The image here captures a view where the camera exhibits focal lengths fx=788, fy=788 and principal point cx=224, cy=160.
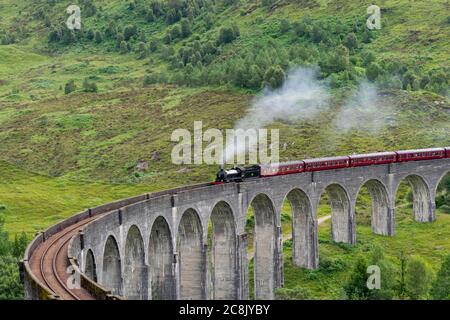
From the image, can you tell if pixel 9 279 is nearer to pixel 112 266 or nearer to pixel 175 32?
pixel 112 266

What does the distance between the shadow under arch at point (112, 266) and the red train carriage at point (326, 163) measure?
2565cm

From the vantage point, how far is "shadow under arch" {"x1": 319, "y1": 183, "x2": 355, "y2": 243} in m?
80.9

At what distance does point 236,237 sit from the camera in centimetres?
6906

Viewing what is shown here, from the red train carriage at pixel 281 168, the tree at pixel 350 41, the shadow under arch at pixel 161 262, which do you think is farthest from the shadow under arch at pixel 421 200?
the tree at pixel 350 41

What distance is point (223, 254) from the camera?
69.4 m

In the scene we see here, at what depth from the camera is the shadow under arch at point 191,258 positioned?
65.4 metres

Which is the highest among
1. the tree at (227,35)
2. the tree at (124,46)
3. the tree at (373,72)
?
the tree at (124,46)

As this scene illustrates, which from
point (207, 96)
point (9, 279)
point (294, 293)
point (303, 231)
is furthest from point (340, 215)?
point (207, 96)

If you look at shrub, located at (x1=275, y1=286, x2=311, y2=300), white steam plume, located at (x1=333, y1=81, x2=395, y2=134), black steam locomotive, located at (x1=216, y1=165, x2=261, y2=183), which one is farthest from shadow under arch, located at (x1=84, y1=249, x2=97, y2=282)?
white steam plume, located at (x1=333, y1=81, x2=395, y2=134)

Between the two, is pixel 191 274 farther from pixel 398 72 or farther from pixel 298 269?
pixel 398 72

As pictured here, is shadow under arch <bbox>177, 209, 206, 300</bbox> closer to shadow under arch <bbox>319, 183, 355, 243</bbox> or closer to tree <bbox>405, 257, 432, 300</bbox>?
tree <bbox>405, 257, 432, 300</bbox>

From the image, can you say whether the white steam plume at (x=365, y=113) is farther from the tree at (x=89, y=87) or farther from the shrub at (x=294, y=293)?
the tree at (x=89, y=87)
